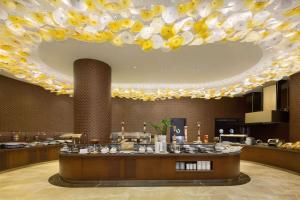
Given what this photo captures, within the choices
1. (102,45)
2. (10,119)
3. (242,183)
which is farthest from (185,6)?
(10,119)

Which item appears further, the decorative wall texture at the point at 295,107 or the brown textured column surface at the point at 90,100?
the decorative wall texture at the point at 295,107

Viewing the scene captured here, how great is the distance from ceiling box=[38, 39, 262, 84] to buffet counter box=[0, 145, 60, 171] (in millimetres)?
3367

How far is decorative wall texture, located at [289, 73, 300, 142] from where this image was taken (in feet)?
30.3

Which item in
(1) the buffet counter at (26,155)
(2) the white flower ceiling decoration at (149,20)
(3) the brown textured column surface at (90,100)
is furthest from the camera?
(1) the buffet counter at (26,155)

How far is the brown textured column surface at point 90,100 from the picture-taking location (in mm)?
8120

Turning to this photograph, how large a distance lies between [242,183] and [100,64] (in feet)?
19.2

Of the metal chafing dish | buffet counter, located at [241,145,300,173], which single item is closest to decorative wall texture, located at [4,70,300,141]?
buffet counter, located at [241,145,300,173]

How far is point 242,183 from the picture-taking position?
21.4 feet

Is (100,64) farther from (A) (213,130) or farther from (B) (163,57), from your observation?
(A) (213,130)

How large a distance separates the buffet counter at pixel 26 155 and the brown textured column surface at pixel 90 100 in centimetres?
264

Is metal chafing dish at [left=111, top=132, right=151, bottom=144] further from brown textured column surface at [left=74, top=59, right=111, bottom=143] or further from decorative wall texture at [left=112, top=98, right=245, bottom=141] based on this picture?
decorative wall texture at [left=112, top=98, right=245, bottom=141]

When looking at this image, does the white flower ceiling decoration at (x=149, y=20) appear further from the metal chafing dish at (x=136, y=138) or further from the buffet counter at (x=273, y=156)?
the buffet counter at (x=273, y=156)

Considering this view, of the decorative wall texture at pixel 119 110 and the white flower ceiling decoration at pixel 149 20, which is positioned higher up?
the white flower ceiling decoration at pixel 149 20

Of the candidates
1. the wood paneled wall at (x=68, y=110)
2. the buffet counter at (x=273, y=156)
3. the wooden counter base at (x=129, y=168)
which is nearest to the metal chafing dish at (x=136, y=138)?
the wooden counter base at (x=129, y=168)
